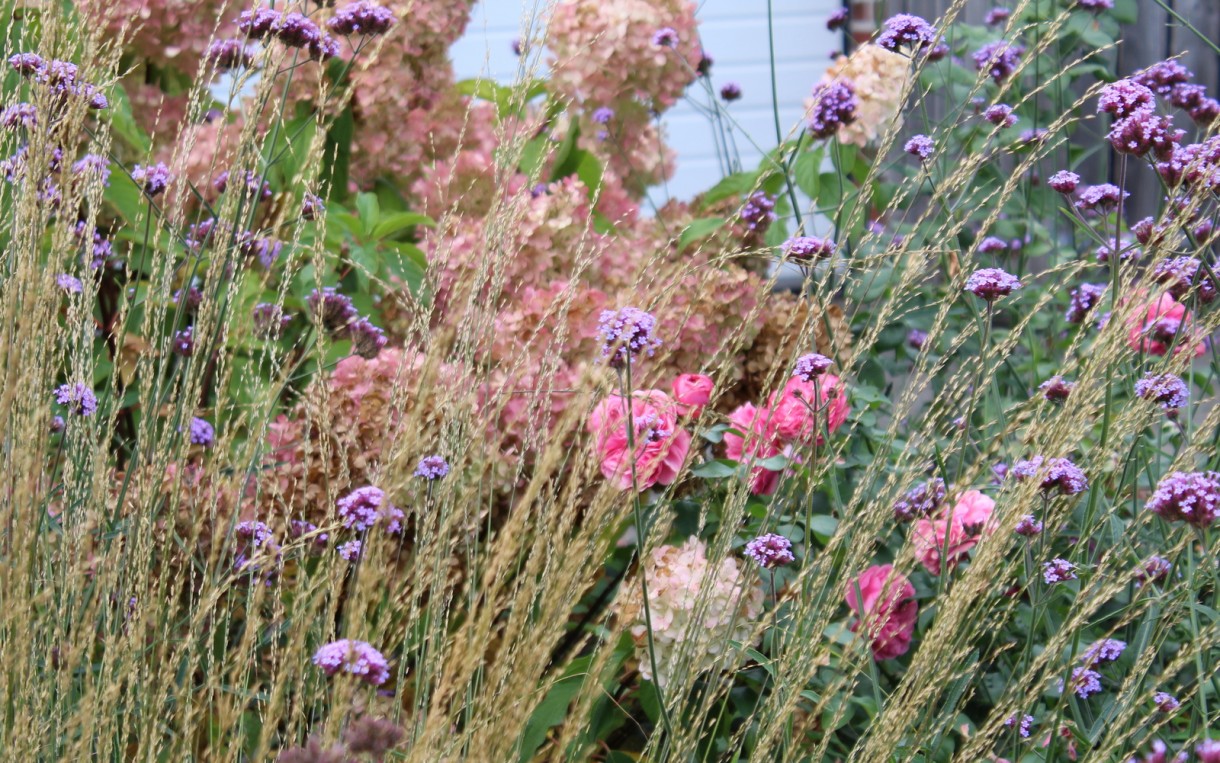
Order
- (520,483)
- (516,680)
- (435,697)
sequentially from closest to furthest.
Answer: (435,697), (516,680), (520,483)

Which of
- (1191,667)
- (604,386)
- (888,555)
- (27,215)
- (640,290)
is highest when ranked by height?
(27,215)

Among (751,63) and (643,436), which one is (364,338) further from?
(751,63)

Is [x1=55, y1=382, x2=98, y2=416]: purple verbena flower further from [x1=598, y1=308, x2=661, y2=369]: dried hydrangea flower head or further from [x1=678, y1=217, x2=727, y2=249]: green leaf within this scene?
[x1=678, y1=217, x2=727, y2=249]: green leaf

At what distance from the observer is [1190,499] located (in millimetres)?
1173

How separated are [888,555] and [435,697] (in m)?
1.09

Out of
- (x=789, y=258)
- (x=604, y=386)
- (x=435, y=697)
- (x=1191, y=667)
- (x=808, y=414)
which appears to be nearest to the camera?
(x=435, y=697)

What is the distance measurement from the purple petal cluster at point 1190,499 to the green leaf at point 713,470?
52 centimetres

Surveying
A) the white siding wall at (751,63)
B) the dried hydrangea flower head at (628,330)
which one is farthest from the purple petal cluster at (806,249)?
the white siding wall at (751,63)

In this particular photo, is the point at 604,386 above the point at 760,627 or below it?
above

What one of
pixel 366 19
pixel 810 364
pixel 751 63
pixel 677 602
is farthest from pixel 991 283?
pixel 751 63

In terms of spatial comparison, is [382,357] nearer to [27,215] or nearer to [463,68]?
[27,215]

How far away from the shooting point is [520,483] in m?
1.96

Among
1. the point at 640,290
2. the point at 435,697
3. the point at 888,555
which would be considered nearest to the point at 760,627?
the point at 435,697

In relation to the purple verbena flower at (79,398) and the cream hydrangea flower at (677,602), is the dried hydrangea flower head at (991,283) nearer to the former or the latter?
the cream hydrangea flower at (677,602)
